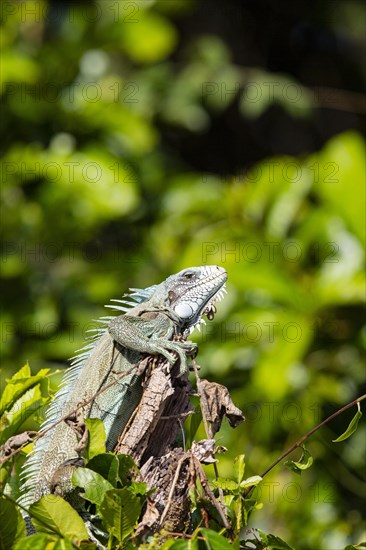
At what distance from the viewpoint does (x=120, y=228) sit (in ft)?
25.1

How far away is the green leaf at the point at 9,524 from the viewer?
2.12 m

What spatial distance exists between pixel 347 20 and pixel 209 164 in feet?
7.10

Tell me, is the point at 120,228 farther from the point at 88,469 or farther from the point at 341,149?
the point at 88,469

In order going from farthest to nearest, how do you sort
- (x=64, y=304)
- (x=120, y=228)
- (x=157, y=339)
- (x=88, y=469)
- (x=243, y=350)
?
(x=120, y=228) < (x=64, y=304) < (x=243, y=350) < (x=157, y=339) < (x=88, y=469)

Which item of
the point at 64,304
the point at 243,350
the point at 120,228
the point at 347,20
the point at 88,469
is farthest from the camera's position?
the point at 347,20

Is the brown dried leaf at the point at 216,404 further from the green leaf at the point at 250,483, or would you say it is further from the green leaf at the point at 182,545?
the green leaf at the point at 182,545

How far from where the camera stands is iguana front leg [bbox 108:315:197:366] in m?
3.01

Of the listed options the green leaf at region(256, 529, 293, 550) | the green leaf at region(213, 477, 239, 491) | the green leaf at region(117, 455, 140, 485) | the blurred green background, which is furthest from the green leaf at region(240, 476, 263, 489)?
the blurred green background

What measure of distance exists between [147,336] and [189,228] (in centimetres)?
352

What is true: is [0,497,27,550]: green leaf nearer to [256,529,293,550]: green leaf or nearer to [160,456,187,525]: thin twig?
[160,456,187,525]: thin twig

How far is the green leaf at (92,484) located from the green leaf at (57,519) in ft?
0.33

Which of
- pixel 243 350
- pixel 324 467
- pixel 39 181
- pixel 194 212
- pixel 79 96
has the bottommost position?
pixel 324 467

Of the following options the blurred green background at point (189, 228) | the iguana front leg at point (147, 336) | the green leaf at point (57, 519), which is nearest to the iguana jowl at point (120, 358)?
the iguana front leg at point (147, 336)

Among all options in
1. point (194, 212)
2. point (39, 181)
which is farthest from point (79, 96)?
point (194, 212)
